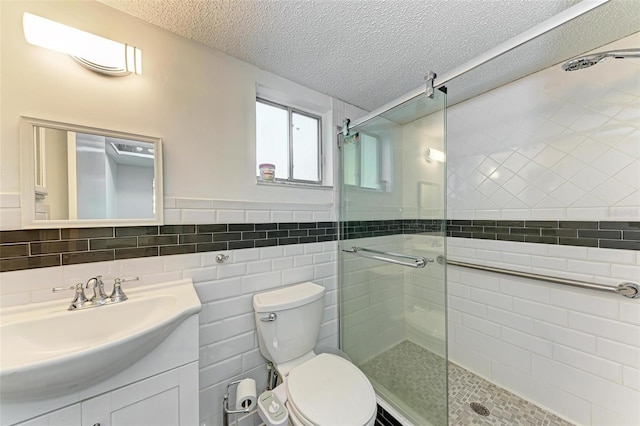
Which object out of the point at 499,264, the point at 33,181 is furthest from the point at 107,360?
the point at 499,264

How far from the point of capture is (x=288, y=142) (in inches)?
64.1

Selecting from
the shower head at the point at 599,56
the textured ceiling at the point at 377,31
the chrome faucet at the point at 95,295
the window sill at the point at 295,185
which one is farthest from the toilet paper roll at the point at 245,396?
the shower head at the point at 599,56

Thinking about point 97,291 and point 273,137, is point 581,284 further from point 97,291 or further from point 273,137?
point 97,291

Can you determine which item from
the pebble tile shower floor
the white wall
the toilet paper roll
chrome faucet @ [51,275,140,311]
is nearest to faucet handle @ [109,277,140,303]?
chrome faucet @ [51,275,140,311]

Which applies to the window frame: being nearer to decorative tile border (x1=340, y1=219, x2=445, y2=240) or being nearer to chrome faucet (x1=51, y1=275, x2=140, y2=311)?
decorative tile border (x1=340, y1=219, x2=445, y2=240)

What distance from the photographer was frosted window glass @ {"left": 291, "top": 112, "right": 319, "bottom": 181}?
1.67 meters

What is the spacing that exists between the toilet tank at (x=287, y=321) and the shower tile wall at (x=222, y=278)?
0.10 meters

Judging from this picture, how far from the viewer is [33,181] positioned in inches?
31.4

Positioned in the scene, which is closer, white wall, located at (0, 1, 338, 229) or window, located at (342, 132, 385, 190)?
white wall, located at (0, 1, 338, 229)

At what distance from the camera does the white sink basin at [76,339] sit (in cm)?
55

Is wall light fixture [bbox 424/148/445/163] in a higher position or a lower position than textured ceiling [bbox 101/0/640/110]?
lower

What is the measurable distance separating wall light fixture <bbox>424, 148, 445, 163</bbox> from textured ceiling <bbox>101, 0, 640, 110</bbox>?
0.52 metres

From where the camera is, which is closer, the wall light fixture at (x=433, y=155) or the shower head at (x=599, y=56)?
the shower head at (x=599, y=56)

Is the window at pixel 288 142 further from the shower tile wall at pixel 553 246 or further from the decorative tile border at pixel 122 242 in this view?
the shower tile wall at pixel 553 246
